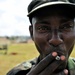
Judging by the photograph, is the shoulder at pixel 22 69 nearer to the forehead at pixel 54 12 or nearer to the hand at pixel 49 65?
the forehead at pixel 54 12

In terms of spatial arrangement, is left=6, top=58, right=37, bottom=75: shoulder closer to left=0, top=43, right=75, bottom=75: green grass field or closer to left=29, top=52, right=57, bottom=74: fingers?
left=29, top=52, right=57, bottom=74: fingers

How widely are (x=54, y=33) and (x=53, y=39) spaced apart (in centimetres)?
9

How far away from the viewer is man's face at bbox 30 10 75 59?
249cm

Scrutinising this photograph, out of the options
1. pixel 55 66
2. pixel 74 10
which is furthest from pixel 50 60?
pixel 74 10

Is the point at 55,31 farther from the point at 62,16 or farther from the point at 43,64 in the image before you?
the point at 43,64

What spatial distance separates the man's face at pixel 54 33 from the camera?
2.49 m

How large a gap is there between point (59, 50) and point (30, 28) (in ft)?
2.35

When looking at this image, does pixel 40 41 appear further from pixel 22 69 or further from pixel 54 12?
pixel 22 69

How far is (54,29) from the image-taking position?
2586mm

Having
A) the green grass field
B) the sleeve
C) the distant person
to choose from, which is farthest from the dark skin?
the green grass field

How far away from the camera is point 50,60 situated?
91.7 inches

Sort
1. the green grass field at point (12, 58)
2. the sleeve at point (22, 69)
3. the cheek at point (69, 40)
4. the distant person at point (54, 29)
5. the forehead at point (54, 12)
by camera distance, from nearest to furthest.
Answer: the distant person at point (54, 29)
the cheek at point (69, 40)
the forehead at point (54, 12)
the sleeve at point (22, 69)
the green grass field at point (12, 58)

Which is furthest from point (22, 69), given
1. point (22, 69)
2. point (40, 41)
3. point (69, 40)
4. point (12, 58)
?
point (12, 58)

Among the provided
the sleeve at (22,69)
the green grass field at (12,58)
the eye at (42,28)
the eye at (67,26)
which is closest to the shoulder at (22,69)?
the sleeve at (22,69)
